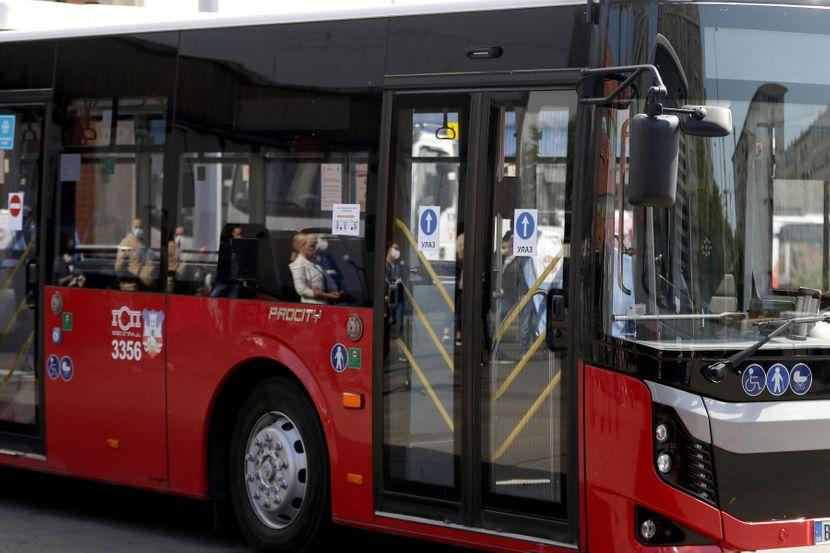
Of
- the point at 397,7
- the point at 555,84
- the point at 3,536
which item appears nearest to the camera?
the point at 555,84

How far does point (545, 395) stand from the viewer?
6.96 meters

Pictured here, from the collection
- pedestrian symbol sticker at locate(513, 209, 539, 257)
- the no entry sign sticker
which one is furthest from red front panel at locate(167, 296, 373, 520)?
the no entry sign sticker

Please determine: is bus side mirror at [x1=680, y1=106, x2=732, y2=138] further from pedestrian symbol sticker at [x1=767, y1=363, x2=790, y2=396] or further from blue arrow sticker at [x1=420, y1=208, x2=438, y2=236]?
blue arrow sticker at [x1=420, y1=208, x2=438, y2=236]

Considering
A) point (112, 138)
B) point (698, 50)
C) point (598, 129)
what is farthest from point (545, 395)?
point (112, 138)

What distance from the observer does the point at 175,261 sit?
8641 mm

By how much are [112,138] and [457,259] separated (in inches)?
115

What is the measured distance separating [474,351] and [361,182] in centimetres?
121

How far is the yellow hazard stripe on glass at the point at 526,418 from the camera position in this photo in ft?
22.7

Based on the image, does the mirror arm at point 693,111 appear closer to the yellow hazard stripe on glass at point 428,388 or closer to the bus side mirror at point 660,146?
the bus side mirror at point 660,146

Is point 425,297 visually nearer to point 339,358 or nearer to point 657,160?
point 339,358

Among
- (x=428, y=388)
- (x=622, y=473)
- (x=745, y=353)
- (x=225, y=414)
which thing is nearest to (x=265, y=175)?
(x=225, y=414)

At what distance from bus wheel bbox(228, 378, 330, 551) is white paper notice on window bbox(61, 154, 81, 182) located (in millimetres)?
2046

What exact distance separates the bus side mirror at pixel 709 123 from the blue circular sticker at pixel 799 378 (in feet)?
3.59

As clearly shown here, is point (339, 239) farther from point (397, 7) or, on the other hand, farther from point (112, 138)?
point (112, 138)
